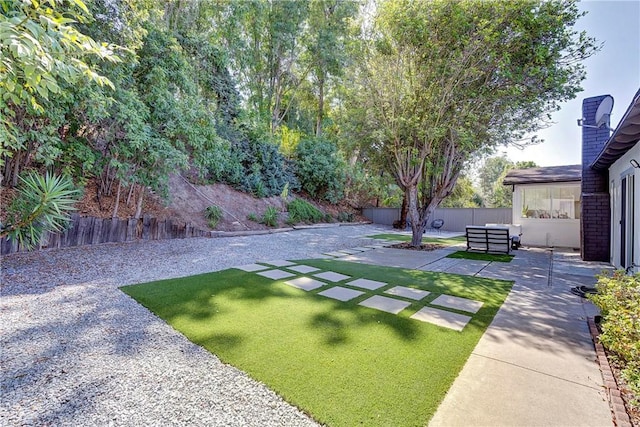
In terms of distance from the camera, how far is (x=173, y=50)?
7238mm

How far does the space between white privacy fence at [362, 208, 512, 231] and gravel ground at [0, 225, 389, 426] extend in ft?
53.2

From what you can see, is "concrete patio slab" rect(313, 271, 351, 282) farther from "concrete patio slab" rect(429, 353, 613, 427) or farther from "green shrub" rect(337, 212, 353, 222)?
"green shrub" rect(337, 212, 353, 222)

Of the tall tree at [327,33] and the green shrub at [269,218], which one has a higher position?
the tall tree at [327,33]

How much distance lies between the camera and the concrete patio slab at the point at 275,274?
5.15 m

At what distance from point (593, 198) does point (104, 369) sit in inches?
408

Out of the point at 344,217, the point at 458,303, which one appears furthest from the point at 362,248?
the point at 344,217

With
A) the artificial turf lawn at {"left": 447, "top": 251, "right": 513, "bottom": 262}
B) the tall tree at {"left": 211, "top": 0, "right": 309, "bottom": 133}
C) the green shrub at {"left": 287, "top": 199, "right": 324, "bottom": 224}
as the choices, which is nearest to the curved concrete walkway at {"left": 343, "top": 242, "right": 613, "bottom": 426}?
the artificial turf lawn at {"left": 447, "top": 251, "right": 513, "bottom": 262}

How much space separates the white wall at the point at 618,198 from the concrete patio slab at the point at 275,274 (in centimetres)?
556

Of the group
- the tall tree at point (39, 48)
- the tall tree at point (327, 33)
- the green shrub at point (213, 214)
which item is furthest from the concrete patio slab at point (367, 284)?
the tall tree at point (327, 33)

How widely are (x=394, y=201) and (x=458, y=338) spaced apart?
60.1ft

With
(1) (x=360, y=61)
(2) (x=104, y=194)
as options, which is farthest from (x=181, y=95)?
(1) (x=360, y=61)

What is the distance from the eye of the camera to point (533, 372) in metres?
2.35

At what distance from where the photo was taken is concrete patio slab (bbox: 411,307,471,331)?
10.6 ft

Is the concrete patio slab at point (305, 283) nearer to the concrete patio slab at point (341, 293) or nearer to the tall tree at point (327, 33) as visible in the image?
the concrete patio slab at point (341, 293)
